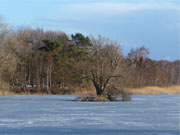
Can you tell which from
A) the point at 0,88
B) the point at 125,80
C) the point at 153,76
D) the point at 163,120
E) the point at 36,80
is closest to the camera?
the point at 163,120

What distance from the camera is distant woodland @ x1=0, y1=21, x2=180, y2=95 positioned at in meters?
49.6

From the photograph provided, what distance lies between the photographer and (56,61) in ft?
210

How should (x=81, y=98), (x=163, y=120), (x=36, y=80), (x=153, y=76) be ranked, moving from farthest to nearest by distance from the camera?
(x=153, y=76) < (x=36, y=80) < (x=81, y=98) < (x=163, y=120)

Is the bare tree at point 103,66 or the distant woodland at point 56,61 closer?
the bare tree at point 103,66

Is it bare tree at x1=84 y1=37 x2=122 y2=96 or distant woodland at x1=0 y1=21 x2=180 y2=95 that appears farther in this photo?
distant woodland at x1=0 y1=21 x2=180 y2=95

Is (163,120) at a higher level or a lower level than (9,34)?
lower

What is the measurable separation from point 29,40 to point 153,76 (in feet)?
57.2

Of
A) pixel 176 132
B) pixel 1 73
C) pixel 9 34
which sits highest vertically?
pixel 9 34

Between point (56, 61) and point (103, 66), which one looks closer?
point (103, 66)

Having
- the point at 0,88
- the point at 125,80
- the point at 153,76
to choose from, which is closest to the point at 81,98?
the point at 125,80

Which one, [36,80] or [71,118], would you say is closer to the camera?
[71,118]

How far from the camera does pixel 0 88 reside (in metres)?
54.2

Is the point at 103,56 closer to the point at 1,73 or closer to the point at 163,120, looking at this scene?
the point at 1,73

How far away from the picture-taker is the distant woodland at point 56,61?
163 ft
